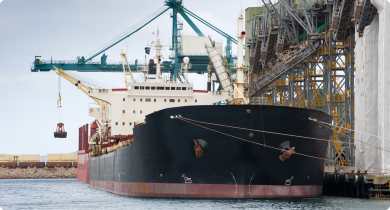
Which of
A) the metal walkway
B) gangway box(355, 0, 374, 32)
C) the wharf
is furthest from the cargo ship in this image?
the metal walkway

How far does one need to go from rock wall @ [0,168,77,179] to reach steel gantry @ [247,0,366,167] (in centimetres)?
4379

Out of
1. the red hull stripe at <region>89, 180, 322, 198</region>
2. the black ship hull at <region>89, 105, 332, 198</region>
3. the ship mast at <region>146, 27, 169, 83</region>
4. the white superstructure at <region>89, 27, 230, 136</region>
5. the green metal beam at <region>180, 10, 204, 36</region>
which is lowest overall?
the red hull stripe at <region>89, 180, 322, 198</region>

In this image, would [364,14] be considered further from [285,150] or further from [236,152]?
[236,152]

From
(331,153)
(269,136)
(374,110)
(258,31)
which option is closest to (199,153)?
(269,136)

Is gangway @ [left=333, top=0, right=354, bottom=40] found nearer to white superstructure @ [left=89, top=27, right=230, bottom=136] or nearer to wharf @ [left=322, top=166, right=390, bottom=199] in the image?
wharf @ [left=322, top=166, right=390, bottom=199]

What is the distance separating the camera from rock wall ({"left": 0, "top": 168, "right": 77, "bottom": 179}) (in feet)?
259

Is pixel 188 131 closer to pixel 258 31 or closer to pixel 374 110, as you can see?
pixel 374 110

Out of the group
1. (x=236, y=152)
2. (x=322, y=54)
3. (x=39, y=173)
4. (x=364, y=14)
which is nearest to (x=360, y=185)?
(x=236, y=152)

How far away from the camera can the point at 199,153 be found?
2088 cm

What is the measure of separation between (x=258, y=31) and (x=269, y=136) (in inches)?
1028

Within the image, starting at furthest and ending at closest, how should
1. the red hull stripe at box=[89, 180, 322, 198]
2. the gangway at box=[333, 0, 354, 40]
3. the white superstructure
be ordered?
the white superstructure
the gangway at box=[333, 0, 354, 40]
the red hull stripe at box=[89, 180, 322, 198]

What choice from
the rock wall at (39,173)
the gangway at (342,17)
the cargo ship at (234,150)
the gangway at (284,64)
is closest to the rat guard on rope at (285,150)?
the cargo ship at (234,150)

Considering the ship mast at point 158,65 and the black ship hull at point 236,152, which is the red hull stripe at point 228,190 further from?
the ship mast at point 158,65

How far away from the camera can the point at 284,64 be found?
3675 cm
